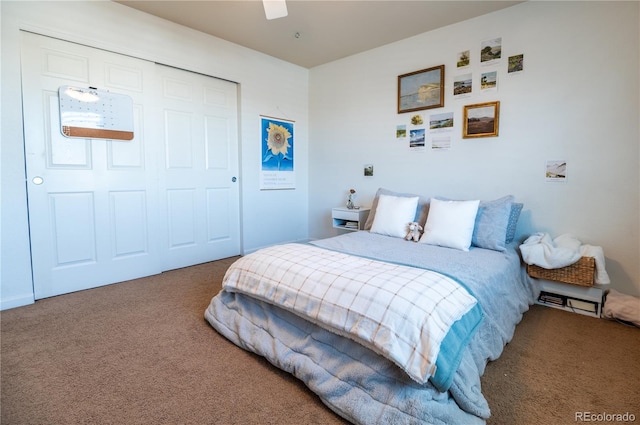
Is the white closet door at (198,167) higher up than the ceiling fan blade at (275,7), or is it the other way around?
the ceiling fan blade at (275,7)

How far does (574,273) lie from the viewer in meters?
2.24

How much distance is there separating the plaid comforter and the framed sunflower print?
2.33 m

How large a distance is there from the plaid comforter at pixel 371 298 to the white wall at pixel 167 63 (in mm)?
1938

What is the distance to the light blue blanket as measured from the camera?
3.91ft

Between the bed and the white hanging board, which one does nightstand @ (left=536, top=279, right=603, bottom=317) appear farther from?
the white hanging board

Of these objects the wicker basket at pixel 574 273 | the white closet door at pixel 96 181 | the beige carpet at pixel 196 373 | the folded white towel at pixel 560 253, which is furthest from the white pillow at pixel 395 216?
the white closet door at pixel 96 181

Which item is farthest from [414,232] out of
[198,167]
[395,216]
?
[198,167]

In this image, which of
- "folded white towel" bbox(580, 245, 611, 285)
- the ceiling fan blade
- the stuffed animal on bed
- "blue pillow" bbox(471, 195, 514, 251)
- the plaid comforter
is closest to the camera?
the plaid comforter

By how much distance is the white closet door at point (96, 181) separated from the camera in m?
2.47

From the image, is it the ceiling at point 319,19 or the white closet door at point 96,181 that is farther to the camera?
the ceiling at point 319,19

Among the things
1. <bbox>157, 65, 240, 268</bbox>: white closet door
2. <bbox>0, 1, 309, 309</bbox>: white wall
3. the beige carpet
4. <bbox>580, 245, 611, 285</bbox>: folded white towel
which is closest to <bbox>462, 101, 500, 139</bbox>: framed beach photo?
<bbox>580, 245, 611, 285</bbox>: folded white towel

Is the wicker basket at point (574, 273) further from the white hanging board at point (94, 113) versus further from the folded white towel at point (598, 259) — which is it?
the white hanging board at point (94, 113)

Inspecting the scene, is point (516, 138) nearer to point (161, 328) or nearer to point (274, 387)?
point (274, 387)

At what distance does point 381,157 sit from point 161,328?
2815mm
